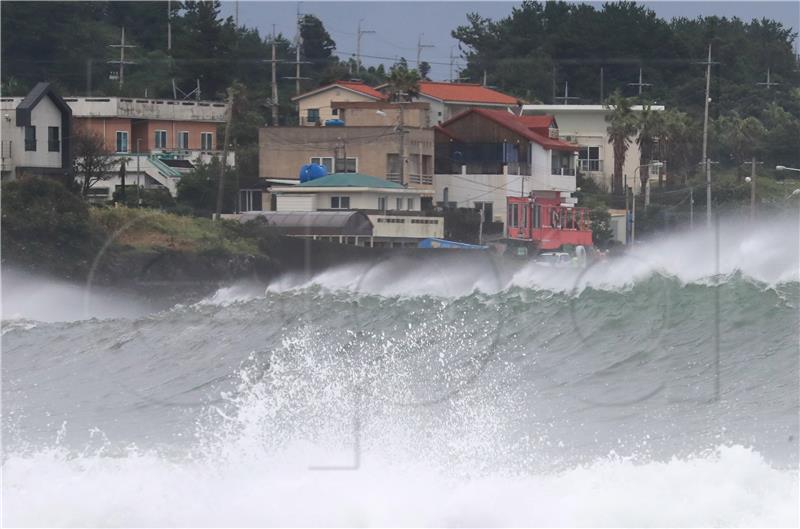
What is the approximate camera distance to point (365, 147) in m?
46.5

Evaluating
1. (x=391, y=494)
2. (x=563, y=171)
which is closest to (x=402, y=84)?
(x=563, y=171)

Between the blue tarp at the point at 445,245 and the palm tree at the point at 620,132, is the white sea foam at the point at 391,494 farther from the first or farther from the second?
the palm tree at the point at 620,132

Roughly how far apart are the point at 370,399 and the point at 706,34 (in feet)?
212

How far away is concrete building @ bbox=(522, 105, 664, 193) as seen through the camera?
58.1 m

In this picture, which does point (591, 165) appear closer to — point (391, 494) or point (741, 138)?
point (741, 138)

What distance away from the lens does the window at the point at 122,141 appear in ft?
170

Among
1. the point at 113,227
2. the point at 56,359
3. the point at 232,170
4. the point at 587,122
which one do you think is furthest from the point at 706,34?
the point at 56,359

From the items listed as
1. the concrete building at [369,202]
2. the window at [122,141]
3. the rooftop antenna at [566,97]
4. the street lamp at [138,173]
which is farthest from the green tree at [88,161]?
the rooftop antenna at [566,97]

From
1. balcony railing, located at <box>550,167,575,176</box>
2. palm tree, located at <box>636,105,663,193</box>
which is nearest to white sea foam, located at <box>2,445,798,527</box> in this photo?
balcony railing, located at <box>550,167,575,176</box>

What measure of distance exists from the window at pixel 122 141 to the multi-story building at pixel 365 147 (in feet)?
22.2

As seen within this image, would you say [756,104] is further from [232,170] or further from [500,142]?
[232,170]

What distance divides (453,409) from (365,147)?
1311 inches

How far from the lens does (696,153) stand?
55531 millimetres

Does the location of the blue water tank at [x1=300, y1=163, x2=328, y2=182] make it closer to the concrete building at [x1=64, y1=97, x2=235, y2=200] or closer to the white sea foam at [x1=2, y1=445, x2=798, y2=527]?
the concrete building at [x1=64, y1=97, x2=235, y2=200]
